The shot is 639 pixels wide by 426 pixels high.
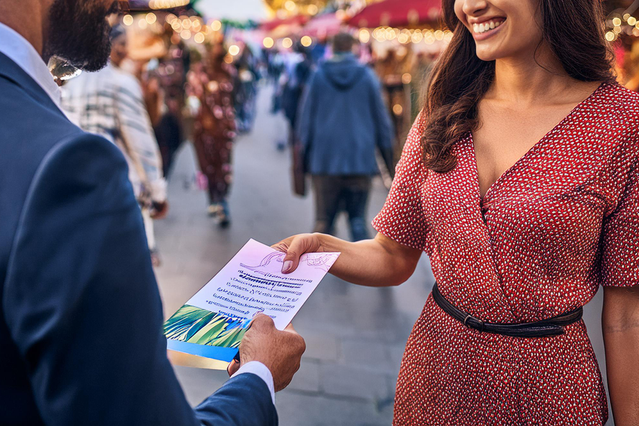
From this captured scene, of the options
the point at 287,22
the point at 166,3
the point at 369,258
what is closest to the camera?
the point at 369,258

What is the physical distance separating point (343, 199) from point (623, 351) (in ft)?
13.7

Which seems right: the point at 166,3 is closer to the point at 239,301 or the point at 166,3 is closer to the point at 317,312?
the point at 317,312

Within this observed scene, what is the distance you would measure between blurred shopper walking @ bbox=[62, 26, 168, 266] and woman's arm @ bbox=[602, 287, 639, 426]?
337cm

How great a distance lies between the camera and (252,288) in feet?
4.60

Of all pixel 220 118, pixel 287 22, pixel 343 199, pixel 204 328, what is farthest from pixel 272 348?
pixel 287 22

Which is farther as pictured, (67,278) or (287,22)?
(287,22)

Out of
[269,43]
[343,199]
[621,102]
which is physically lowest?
[269,43]

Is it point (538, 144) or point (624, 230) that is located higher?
point (538, 144)

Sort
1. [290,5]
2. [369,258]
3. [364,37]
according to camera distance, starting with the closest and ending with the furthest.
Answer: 1. [369,258]
2. [364,37]
3. [290,5]

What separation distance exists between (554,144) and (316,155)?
13.2ft

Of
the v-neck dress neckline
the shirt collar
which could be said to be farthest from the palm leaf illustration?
the v-neck dress neckline

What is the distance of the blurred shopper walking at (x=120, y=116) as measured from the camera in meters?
3.94

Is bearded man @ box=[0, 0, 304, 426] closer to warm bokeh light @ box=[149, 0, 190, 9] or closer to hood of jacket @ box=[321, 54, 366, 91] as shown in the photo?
hood of jacket @ box=[321, 54, 366, 91]

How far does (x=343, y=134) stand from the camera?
533 cm
